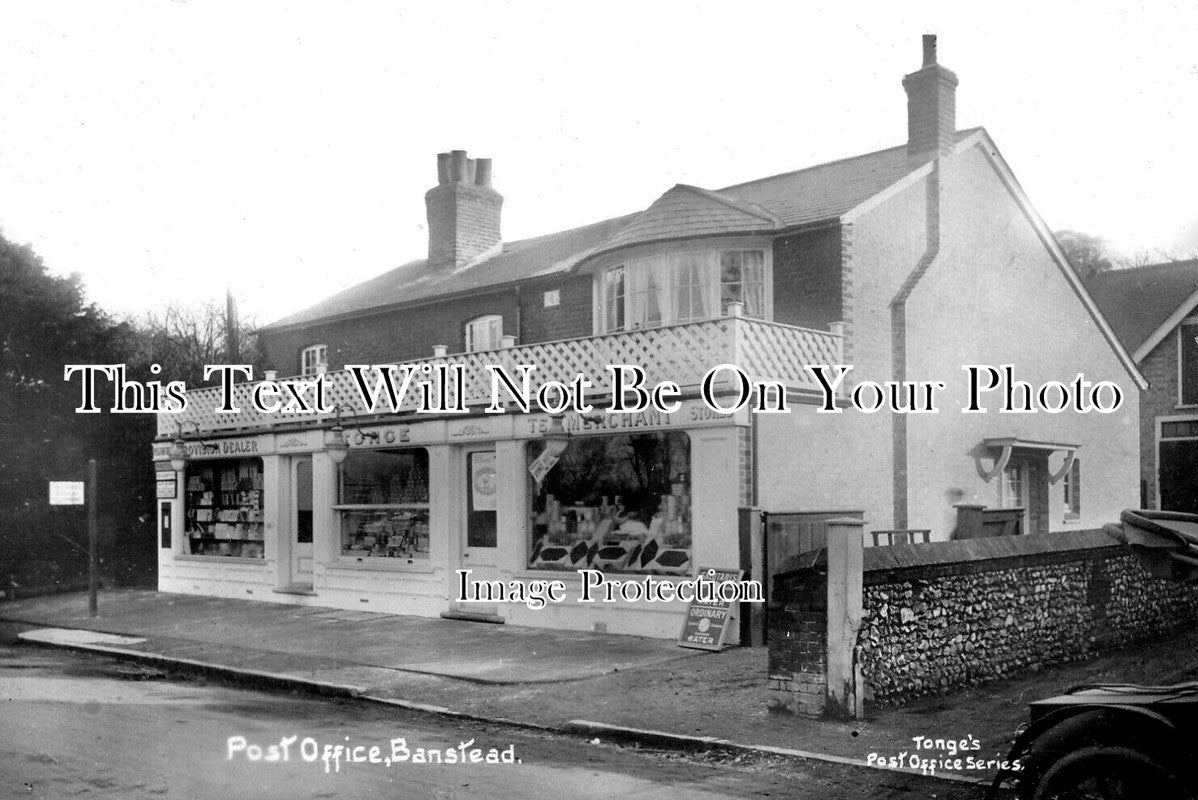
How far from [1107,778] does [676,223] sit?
514 inches

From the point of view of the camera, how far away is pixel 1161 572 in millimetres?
6023

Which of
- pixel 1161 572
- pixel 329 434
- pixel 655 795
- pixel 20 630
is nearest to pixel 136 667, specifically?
pixel 20 630

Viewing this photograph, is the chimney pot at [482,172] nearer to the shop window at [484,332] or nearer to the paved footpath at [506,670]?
the shop window at [484,332]

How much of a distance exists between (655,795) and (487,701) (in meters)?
4.10

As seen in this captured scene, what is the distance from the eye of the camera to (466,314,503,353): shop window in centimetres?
2211

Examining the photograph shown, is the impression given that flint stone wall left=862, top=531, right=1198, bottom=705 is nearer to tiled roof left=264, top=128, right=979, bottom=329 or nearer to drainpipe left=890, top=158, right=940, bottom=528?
drainpipe left=890, top=158, right=940, bottom=528

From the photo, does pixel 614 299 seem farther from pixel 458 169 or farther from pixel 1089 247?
pixel 1089 247

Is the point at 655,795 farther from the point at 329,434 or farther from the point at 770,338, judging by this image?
the point at 329,434

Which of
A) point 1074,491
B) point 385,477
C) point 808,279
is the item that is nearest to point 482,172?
point 385,477

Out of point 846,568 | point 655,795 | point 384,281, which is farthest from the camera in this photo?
point 384,281

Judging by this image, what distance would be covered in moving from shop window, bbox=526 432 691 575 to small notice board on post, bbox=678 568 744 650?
0.81 metres

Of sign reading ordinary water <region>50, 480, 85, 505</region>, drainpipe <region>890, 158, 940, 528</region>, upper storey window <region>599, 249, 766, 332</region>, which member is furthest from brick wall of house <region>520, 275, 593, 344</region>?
sign reading ordinary water <region>50, 480, 85, 505</region>

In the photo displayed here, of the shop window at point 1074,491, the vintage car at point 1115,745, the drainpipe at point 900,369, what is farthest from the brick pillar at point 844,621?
the shop window at point 1074,491

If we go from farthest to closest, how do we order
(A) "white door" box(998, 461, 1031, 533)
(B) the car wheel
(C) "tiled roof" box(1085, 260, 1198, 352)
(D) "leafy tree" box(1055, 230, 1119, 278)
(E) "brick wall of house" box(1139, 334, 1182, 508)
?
(D) "leafy tree" box(1055, 230, 1119, 278) < (C) "tiled roof" box(1085, 260, 1198, 352) < (E) "brick wall of house" box(1139, 334, 1182, 508) < (A) "white door" box(998, 461, 1031, 533) < (B) the car wheel
